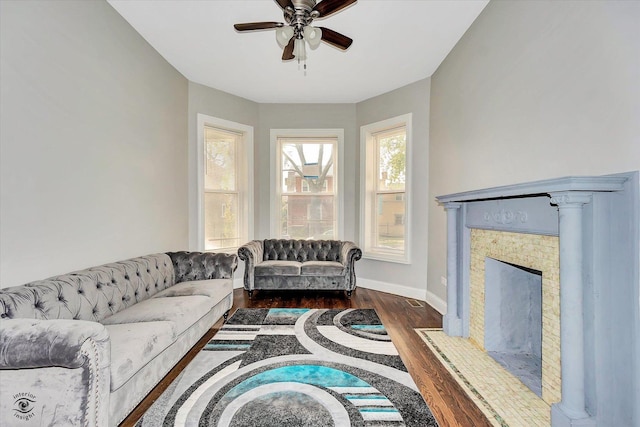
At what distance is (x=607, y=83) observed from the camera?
143cm

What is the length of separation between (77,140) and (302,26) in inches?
79.4

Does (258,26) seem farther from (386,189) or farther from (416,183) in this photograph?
(386,189)

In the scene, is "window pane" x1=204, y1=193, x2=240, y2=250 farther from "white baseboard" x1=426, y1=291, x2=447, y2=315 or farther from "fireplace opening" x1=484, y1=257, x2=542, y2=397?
"fireplace opening" x1=484, y1=257, x2=542, y2=397

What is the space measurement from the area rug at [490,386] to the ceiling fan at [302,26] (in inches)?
112

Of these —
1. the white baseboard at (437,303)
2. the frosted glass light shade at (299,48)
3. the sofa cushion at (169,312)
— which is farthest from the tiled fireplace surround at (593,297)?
the sofa cushion at (169,312)

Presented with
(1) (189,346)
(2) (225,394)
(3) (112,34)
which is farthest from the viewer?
(3) (112,34)

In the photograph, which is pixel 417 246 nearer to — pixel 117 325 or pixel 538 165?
pixel 538 165

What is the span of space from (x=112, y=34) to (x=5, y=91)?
127cm

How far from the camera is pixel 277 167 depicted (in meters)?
4.88

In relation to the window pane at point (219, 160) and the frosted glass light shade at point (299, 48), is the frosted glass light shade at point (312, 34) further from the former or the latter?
the window pane at point (219, 160)

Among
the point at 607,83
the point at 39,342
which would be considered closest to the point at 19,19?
the point at 39,342

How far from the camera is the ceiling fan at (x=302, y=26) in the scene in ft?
6.72

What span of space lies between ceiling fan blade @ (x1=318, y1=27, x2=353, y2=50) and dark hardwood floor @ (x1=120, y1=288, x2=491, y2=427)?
2754mm

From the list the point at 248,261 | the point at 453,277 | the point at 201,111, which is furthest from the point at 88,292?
the point at 453,277
